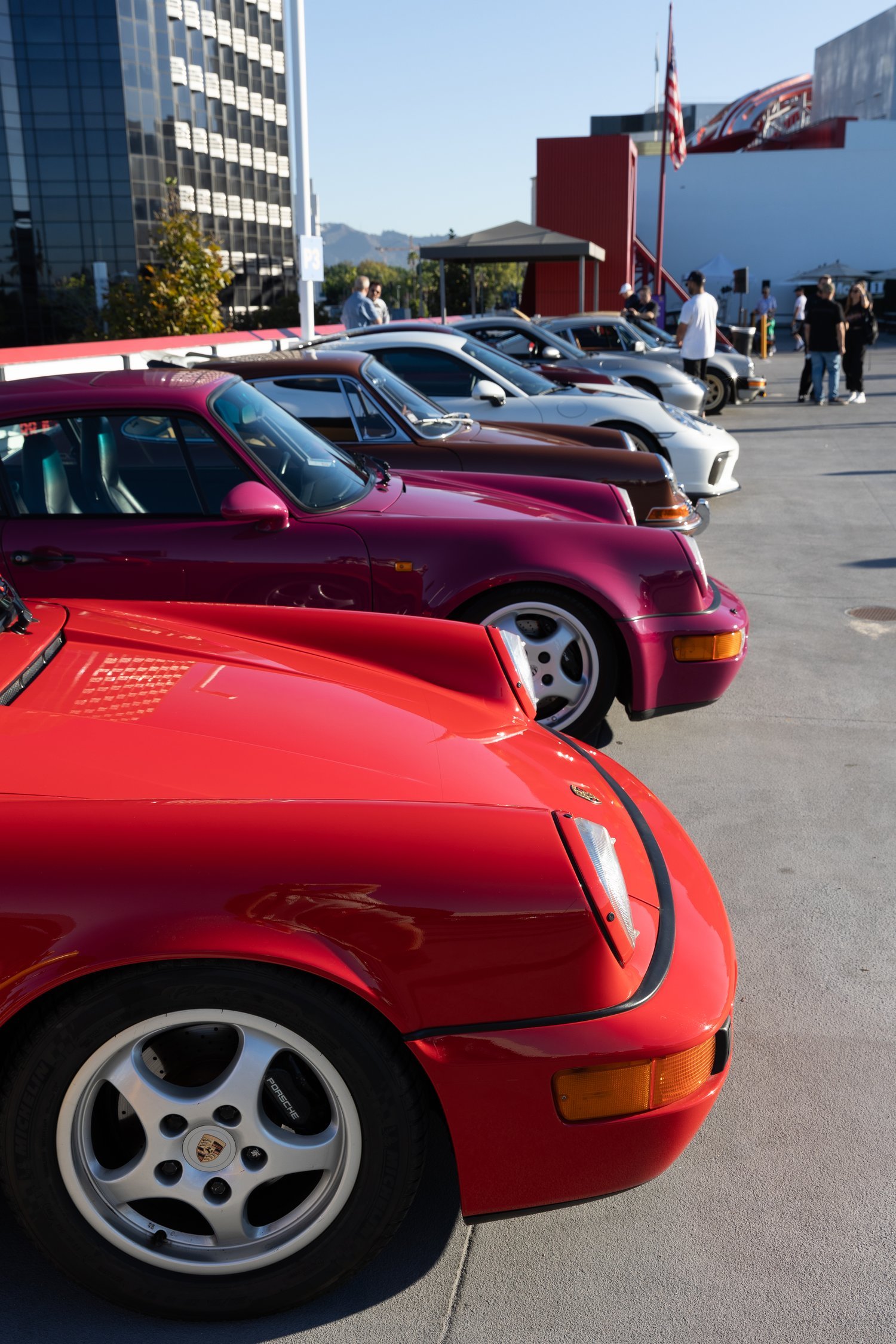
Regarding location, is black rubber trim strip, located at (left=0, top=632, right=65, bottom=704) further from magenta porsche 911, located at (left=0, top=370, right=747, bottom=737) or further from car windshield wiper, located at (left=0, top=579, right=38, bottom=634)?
magenta porsche 911, located at (left=0, top=370, right=747, bottom=737)

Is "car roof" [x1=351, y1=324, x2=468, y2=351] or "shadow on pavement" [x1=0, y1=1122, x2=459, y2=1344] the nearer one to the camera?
"shadow on pavement" [x1=0, y1=1122, x2=459, y2=1344]

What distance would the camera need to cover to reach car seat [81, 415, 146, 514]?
4312 millimetres

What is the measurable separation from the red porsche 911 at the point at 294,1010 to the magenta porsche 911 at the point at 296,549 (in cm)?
214

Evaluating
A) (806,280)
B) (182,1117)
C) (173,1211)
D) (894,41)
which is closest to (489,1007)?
(182,1117)

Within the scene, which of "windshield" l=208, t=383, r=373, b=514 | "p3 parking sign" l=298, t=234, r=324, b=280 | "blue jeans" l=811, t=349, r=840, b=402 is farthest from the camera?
"blue jeans" l=811, t=349, r=840, b=402

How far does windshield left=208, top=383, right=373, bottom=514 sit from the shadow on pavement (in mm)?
2835

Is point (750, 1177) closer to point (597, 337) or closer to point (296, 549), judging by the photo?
point (296, 549)

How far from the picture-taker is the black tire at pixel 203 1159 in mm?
1840

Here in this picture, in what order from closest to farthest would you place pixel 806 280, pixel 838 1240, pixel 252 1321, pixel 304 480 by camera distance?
pixel 252 1321
pixel 838 1240
pixel 304 480
pixel 806 280

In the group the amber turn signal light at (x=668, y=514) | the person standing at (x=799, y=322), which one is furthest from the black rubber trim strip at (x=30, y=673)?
the person standing at (x=799, y=322)

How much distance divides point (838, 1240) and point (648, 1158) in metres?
0.53

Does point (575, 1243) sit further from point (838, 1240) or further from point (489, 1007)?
point (489, 1007)

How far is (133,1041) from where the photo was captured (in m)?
1.88

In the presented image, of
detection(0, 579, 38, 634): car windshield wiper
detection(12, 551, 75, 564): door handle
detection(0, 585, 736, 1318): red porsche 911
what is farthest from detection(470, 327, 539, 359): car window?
detection(0, 585, 736, 1318): red porsche 911
